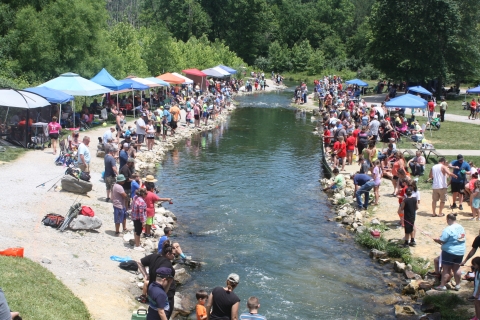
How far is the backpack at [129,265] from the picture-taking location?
12320mm

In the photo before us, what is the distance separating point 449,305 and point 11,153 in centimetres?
1558

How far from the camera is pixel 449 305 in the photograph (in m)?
11.5

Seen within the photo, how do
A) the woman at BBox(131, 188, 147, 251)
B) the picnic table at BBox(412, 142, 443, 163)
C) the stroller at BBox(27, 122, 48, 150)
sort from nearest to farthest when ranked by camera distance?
the woman at BBox(131, 188, 147, 251) → the stroller at BBox(27, 122, 48, 150) → the picnic table at BBox(412, 142, 443, 163)

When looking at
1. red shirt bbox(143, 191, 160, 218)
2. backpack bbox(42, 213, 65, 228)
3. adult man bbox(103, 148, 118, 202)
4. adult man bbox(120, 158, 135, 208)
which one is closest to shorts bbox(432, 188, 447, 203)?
red shirt bbox(143, 191, 160, 218)

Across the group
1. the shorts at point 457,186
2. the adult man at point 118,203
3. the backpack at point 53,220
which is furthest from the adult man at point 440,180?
the backpack at point 53,220

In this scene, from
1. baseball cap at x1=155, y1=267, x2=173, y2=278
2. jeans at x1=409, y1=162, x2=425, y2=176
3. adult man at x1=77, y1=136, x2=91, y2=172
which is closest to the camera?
baseball cap at x1=155, y1=267, x2=173, y2=278

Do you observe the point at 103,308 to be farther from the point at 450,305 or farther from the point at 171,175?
the point at 171,175

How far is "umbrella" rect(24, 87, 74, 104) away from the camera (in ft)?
76.4

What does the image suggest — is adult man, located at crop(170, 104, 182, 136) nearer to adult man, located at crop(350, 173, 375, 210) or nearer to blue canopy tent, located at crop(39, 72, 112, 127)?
blue canopy tent, located at crop(39, 72, 112, 127)

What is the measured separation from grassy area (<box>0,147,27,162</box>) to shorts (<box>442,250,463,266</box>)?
47.3ft

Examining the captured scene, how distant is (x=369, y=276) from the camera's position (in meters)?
13.6

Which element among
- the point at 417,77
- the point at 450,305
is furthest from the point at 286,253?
the point at 417,77

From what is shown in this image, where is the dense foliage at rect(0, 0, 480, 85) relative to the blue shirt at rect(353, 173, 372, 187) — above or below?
above

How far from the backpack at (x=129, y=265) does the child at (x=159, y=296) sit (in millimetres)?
4021
